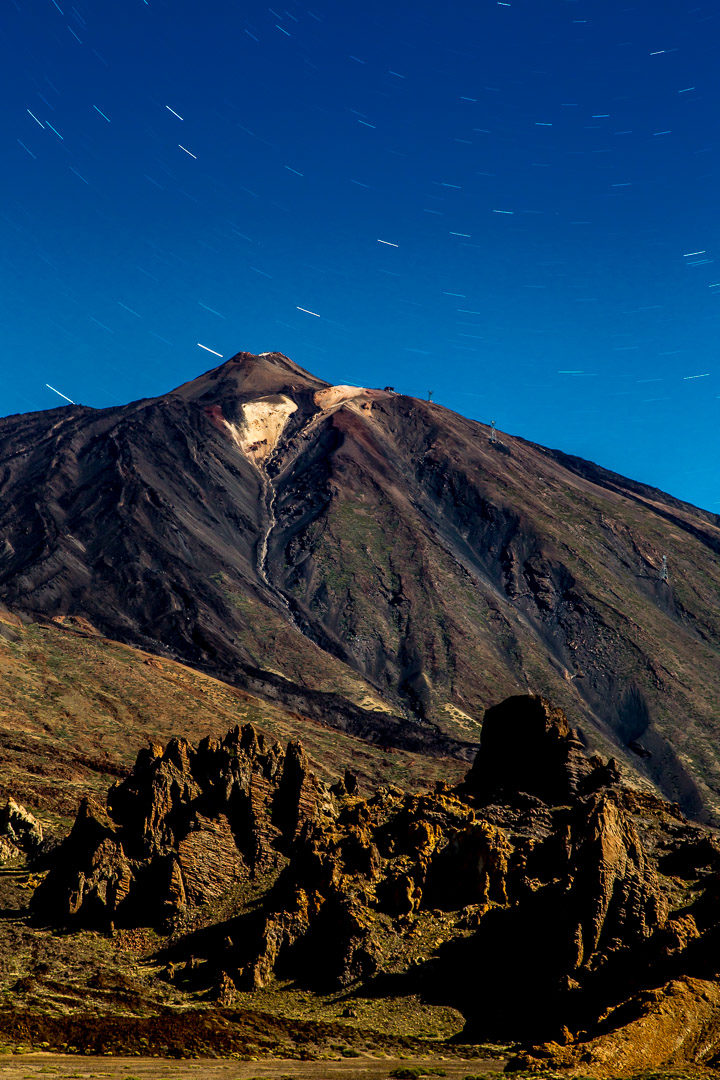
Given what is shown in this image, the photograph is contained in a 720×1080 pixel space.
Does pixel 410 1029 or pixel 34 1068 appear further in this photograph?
pixel 410 1029

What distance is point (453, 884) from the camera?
52.2m

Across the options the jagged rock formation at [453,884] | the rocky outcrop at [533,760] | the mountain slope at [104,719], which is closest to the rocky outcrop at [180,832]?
the jagged rock formation at [453,884]

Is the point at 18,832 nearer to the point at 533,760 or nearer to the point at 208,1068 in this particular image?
the point at 533,760

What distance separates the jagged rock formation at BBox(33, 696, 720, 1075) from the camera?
4022cm

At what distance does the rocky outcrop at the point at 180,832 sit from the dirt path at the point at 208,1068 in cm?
1890

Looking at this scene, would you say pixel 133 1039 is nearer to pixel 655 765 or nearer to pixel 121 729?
pixel 121 729

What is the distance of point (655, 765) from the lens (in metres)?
177

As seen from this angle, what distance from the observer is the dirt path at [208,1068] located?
32094mm

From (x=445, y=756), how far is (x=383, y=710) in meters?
27.0

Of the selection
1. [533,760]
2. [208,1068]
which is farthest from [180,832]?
[208,1068]

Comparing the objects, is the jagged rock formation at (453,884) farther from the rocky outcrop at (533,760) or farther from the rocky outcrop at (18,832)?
the rocky outcrop at (18,832)

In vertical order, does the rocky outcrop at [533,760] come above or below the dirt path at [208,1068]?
above

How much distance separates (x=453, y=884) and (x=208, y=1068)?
20.9m

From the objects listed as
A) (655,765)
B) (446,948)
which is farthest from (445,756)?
(446,948)
